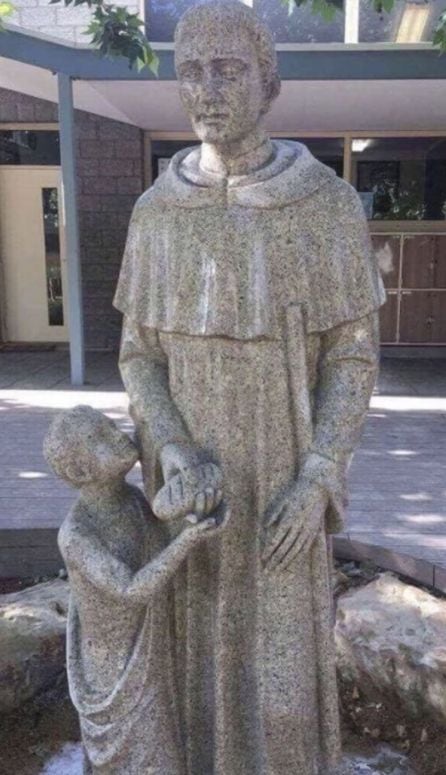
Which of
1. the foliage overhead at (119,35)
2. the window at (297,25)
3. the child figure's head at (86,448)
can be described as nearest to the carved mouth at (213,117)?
the child figure's head at (86,448)

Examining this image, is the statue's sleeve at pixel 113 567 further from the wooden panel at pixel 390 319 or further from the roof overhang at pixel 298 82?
the wooden panel at pixel 390 319

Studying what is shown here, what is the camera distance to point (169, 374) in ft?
6.41

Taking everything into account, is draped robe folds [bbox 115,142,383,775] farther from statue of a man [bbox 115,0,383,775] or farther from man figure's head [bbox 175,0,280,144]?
man figure's head [bbox 175,0,280,144]

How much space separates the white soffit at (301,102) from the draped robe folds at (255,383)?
6.18m

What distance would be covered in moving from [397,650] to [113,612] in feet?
6.11

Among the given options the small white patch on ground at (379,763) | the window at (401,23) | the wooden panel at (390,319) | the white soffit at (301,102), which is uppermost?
the window at (401,23)

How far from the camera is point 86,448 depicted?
190 cm

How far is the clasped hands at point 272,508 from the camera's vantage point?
5.80 feet

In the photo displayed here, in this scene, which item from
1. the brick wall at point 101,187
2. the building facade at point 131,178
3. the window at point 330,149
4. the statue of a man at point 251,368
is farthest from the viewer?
the window at point 330,149

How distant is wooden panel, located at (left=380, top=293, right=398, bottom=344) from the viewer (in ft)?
37.4

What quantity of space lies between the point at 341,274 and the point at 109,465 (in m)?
0.73

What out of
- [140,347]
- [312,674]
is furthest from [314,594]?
[140,347]

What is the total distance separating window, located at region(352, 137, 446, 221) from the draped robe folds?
970 cm

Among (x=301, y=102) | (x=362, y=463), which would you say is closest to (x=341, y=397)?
(x=362, y=463)
